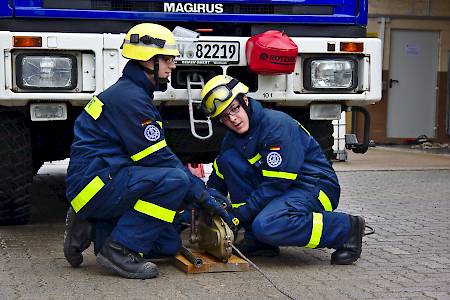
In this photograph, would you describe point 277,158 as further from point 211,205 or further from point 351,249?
point 351,249

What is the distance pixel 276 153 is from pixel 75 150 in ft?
3.79

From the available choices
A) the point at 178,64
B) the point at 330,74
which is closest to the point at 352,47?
the point at 330,74

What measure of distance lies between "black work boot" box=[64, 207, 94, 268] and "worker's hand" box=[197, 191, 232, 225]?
25.6 inches

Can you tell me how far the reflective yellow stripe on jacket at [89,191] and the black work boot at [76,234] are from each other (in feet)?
0.42

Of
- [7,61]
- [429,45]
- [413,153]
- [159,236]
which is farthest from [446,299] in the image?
[429,45]

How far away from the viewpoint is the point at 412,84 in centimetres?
1638

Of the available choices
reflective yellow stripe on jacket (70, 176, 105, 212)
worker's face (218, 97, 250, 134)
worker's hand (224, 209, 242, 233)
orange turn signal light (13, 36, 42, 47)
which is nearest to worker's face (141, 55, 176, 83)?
worker's face (218, 97, 250, 134)

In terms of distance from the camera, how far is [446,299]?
4363 millimetres

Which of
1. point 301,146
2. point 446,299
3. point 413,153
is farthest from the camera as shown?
point 413,153

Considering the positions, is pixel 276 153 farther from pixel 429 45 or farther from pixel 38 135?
pixel 429 45

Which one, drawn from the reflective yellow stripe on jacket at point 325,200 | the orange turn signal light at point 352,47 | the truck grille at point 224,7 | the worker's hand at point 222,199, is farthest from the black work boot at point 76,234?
the orange turn signal light at point 352,47

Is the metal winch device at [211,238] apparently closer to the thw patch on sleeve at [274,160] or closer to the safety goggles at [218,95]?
the thw patch on sleeve at [274,160]

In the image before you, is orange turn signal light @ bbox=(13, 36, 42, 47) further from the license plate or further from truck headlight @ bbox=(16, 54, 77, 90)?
the license plate

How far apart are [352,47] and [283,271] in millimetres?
1957
